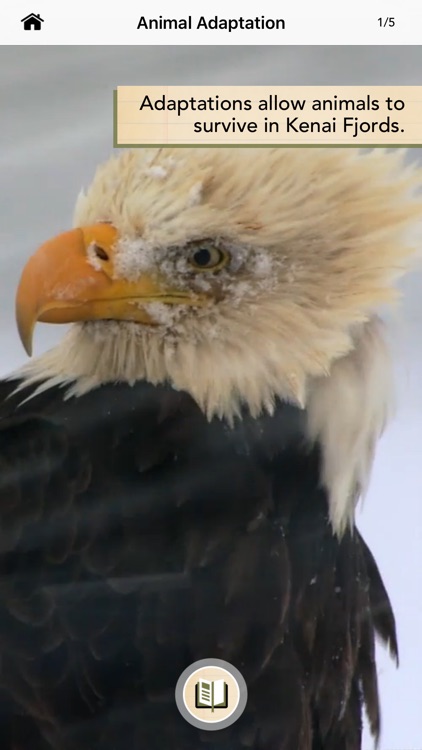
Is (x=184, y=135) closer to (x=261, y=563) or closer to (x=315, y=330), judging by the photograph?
(x=315, y=330)

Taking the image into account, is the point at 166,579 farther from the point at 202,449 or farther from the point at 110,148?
the point at 110,148

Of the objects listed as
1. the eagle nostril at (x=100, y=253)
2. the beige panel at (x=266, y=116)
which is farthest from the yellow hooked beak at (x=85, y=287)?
the beige panel at (x=266, y=116)

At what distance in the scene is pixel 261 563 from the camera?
663 millimetres

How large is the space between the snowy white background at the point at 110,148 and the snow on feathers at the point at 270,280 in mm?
20

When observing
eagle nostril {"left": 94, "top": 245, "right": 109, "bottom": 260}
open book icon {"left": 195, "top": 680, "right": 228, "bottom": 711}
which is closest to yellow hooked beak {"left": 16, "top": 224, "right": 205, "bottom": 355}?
eagle nostril {"left": 94, "top": 245, "right": 109, "bottom": 260}

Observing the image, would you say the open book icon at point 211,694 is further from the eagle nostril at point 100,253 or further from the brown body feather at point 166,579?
the eagle nostril at point 100,253

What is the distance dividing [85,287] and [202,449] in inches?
6.2

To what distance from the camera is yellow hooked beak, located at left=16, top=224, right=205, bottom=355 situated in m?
0.63
